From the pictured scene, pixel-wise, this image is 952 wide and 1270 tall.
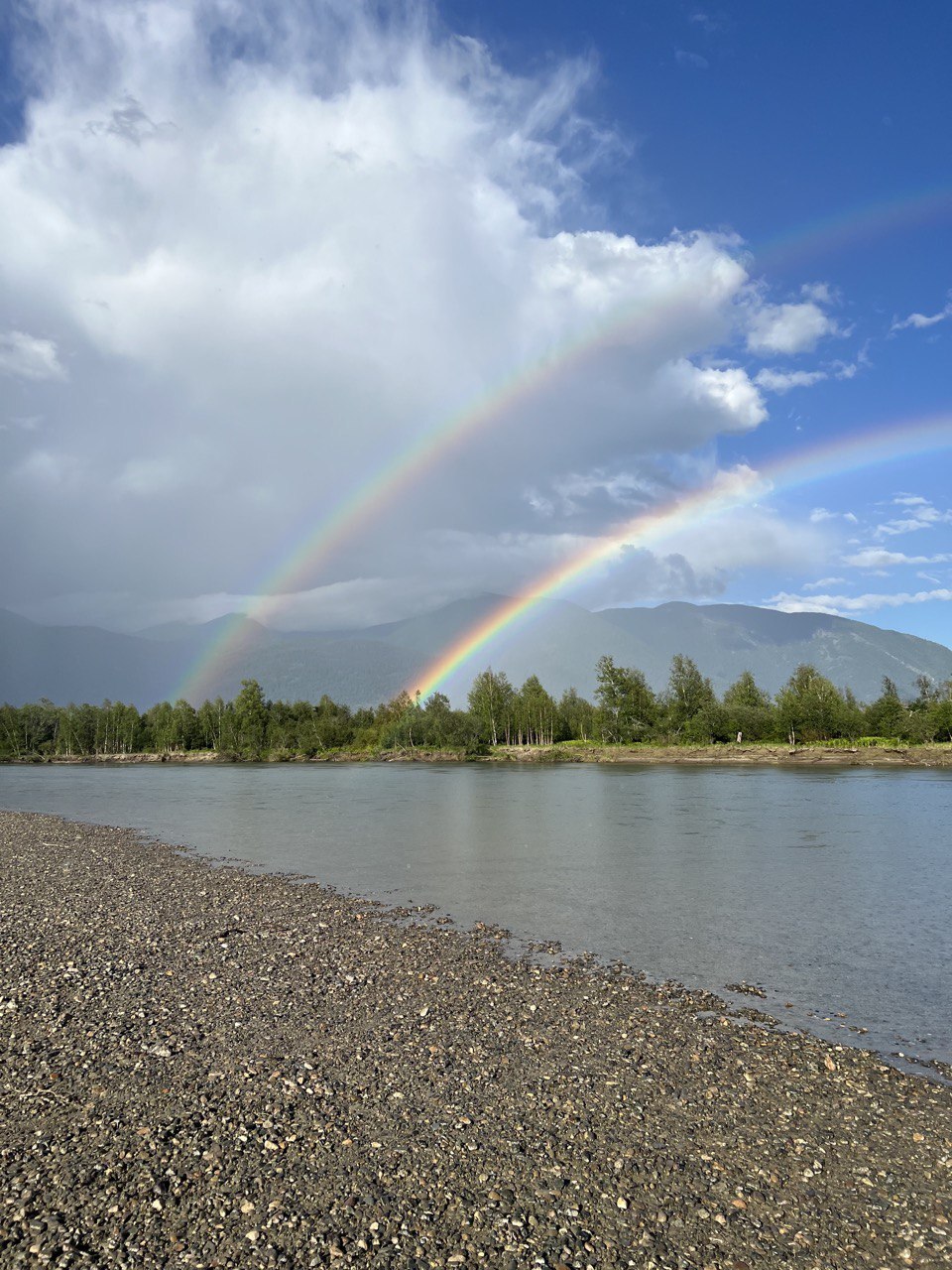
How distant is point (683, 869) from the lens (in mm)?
38438

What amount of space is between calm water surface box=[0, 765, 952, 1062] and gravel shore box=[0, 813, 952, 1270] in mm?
4176

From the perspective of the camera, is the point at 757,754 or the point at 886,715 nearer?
the point at 757,754

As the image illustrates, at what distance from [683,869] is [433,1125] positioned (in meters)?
29.4

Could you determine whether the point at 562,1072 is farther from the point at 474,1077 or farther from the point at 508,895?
the point at 508,895

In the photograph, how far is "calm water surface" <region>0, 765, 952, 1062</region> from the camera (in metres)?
20.8

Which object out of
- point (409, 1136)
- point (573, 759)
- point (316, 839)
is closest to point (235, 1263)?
point (409, 1136)

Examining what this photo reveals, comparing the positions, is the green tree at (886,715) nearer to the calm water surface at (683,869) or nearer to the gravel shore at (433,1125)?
the calm water surface at (683,869)

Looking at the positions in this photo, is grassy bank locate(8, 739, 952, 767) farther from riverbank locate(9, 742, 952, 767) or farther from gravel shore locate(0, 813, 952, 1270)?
gravel shore locate(0, 813, 952, 1270)

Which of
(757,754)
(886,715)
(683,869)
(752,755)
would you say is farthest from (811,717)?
(683,869)

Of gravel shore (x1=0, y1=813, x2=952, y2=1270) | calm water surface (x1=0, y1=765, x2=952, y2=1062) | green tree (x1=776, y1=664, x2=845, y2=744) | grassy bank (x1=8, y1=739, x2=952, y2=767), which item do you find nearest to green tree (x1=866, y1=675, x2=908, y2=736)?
green tree (x1=776, y1=664, x2=845, y2=744)

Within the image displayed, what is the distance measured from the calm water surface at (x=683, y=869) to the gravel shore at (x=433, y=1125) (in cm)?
418

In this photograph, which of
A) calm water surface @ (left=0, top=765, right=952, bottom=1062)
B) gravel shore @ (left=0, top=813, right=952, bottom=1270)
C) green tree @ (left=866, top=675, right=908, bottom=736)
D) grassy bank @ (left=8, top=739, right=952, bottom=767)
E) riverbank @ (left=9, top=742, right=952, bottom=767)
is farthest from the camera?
green tree @ (left=866, top=675, right=908, bottom=736)

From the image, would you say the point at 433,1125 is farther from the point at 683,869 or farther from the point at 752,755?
the point at 752,755

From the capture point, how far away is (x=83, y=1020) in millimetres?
15055
